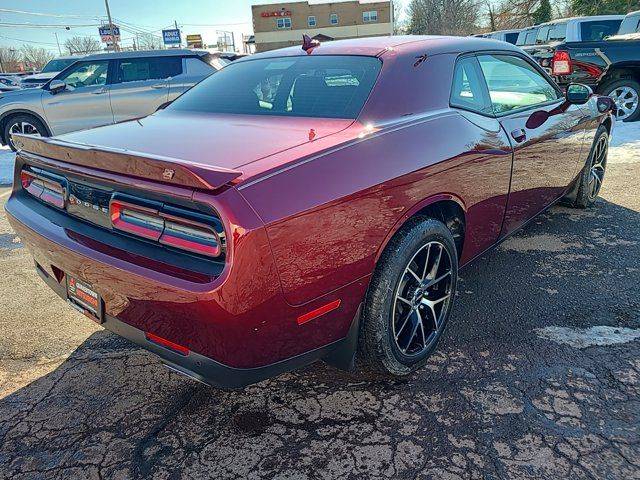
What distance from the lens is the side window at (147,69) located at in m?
8.48

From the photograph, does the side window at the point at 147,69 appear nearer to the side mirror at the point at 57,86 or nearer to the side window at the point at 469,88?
the side mirror at the point at 57,86

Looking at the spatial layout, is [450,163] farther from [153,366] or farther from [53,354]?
[53,354]

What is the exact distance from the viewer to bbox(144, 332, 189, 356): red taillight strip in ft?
6.14

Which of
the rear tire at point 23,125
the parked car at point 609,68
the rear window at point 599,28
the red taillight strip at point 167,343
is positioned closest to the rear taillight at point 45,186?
the red taillight strip at point 167,343

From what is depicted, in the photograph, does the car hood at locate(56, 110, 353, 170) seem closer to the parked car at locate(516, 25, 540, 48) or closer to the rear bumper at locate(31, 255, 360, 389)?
the rear bumper at locate(31, 255, 360, 389)

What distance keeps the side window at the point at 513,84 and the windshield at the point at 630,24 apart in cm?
861

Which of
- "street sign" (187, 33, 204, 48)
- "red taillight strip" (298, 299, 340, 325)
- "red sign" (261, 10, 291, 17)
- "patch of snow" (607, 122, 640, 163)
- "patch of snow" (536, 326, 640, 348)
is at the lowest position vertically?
"patch of snow" (607, 122, 640, 163)

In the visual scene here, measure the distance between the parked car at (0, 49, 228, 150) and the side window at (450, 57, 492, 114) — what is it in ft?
20.7

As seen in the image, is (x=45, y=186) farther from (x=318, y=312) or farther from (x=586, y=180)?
(x=586, y=180)

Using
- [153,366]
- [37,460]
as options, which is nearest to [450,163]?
[153,366]

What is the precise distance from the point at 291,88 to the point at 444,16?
61.4m

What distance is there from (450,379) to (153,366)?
1538mm

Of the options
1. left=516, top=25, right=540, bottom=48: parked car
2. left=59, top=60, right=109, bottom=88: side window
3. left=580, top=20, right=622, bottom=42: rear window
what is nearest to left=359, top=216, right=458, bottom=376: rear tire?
left=59, top=60, right=109, bottom=88: side window

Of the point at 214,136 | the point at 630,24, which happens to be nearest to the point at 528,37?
the point at 630,24
